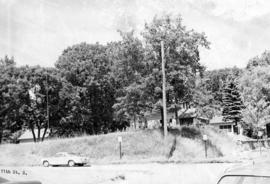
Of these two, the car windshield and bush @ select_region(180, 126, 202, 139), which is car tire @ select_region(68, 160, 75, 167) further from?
the car windshield

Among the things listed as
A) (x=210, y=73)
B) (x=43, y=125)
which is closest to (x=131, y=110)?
(x=43, y=125)

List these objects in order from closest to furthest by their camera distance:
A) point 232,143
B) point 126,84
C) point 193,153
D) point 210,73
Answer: point 193,153
point 126,84
point 232,143
point 210,73

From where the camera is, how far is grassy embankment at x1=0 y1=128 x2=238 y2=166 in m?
34.5

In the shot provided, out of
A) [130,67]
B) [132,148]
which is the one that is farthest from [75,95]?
[132,148]

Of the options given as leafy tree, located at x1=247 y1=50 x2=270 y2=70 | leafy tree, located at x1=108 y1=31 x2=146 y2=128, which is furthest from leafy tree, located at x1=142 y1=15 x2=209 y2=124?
leafy tree, located at x1=247 y1=50 x2=270 y2=70

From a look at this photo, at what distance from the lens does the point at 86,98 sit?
57.4 m

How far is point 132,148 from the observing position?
35.2 m

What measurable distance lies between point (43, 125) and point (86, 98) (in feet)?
26.5

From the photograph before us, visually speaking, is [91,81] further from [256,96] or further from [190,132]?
[256,96]

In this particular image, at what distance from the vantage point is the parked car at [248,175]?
4.14 m

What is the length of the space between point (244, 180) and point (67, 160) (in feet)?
93.2

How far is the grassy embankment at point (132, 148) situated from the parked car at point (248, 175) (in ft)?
92.1

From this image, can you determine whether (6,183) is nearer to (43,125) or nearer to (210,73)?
(43,125)

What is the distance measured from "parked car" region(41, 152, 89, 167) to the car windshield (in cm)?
2729
